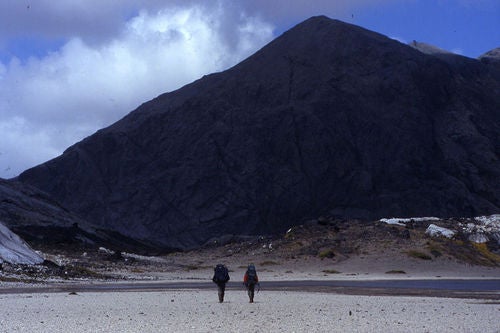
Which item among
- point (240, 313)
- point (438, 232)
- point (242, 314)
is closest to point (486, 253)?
point (438, 232)

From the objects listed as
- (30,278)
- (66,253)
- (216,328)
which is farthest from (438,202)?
(216,328)

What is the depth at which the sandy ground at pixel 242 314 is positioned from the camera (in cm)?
2109

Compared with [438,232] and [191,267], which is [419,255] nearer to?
[438,232]

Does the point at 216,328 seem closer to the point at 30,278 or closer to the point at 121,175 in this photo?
the point at 30,278

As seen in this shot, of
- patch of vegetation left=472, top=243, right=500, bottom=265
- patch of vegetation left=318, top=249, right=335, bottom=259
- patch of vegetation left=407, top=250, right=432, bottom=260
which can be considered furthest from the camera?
patch of vegetation left=472, top=243, right=500, bottom=265

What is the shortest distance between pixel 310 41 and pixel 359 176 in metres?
31.9

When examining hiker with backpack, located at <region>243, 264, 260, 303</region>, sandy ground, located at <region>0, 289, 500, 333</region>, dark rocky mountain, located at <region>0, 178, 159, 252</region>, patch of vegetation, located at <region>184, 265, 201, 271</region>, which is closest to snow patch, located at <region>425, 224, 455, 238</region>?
patch of vegetation, located at <region>184, 265, 201, 271</region>

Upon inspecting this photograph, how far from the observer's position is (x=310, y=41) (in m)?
151

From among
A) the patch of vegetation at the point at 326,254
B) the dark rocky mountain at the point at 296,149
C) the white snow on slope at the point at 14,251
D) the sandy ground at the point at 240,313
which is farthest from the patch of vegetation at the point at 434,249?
the dark rocky mountain at the point at 296,149

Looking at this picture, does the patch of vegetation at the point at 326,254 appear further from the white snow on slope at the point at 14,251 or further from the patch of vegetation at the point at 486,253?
the white snow on slope at the point at 14,251

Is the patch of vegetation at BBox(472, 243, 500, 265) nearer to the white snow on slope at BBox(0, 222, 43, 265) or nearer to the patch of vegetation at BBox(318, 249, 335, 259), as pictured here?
the patch of vegetation at BBox(318, 249, 335, 259)

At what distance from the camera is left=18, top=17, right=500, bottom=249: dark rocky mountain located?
420 ft

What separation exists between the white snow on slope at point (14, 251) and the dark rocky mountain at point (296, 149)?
226ft

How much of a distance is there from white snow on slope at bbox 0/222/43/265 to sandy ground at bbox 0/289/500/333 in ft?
47.5
